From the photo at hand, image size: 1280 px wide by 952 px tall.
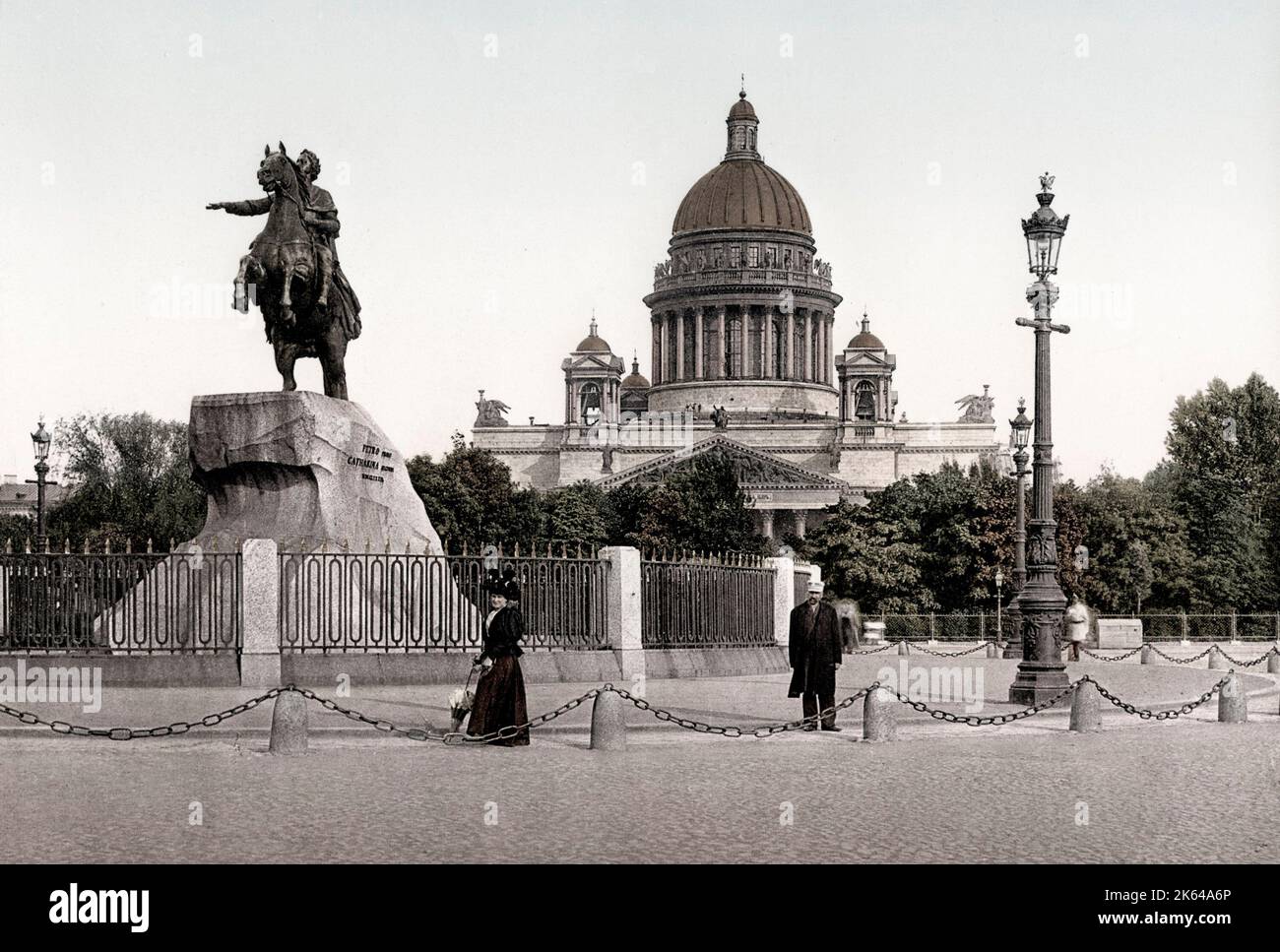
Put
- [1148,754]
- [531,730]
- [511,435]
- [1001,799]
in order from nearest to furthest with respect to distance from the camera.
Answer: [1001,799], [1148,754], [531,730], [511,435]

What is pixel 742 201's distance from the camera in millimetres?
144250

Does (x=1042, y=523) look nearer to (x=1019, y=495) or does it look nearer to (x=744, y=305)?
(x=1019, y=495)

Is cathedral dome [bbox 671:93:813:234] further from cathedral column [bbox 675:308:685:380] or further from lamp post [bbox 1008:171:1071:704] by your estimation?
lamp post [bbox 1008:171:1071:704]

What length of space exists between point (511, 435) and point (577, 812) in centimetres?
12778

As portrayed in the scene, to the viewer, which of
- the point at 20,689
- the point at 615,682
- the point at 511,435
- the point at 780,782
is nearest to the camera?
the point at 780,782

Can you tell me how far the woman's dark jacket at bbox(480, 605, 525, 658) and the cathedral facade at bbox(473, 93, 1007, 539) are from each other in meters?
112

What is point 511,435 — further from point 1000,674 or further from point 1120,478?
point 1000,674

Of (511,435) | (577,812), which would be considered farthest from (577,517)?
(577,812)

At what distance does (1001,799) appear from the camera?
42.6ft

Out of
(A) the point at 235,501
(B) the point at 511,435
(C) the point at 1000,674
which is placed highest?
(B) the point at 511,435

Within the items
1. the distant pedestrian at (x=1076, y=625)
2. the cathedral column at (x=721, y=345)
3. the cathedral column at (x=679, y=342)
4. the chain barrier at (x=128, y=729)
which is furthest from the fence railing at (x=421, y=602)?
the cathedral column at (x=679, y=342)

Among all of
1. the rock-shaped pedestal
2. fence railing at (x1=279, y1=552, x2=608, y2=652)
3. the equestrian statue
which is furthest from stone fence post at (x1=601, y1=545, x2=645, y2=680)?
the equestrian statue

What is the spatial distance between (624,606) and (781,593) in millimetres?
7859

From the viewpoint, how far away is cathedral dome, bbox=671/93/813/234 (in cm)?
14338
